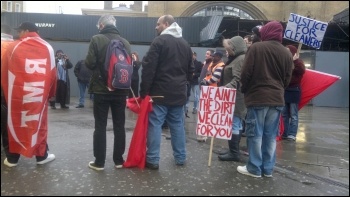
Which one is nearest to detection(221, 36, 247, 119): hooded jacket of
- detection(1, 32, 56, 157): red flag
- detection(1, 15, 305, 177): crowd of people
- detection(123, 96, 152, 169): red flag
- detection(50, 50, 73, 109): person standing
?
detection(1, 15, 305, 177): crowd of people

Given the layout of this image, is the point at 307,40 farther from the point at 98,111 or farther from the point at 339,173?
the point at 98,111

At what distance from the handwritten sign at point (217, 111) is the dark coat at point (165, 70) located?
15.6 inches

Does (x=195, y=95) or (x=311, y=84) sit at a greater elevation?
(x=311, y=84)

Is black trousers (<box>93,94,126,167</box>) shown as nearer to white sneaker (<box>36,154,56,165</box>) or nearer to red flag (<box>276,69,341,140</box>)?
white sneaker (<box>36,154,56,165</box>)

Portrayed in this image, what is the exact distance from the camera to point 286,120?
7.79 metres

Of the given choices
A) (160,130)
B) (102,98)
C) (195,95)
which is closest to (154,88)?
(160,130)

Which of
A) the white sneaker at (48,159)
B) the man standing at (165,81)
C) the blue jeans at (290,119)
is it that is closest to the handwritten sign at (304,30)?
the blue jeans at (290,119)

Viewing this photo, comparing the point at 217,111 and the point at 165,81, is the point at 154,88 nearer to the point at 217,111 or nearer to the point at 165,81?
the point at 165,81

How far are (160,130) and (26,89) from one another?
5.35 feet

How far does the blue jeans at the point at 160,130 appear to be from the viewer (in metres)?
5.05

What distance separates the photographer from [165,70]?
4.96m

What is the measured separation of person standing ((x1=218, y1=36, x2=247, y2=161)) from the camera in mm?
5473

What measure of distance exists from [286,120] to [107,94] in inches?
165

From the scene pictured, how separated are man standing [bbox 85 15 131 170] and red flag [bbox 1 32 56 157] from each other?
0.53 meters
